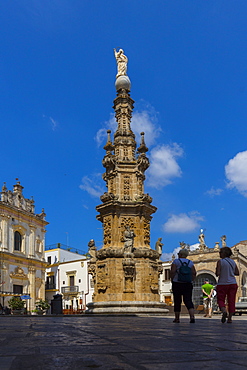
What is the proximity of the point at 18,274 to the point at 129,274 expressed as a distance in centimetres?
2943

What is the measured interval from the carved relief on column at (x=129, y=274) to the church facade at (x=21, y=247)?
86.6 ft

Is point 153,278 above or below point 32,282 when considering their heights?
above

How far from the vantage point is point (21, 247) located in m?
47.4

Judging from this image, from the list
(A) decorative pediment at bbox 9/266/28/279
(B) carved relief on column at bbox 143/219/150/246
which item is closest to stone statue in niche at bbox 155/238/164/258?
(B) carved relief on column at bbox 143/219/150/246

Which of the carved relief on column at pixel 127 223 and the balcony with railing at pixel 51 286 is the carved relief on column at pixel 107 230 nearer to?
the carved relief on column at pixel 127 223

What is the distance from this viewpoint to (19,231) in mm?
47406

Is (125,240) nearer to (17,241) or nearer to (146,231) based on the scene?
(146,231)

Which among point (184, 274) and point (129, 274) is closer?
point (184, 274)

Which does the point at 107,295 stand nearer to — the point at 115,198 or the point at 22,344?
the point at 115,198

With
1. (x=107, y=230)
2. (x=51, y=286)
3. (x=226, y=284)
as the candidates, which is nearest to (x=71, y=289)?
(x=51, y=286)

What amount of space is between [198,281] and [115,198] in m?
33.5

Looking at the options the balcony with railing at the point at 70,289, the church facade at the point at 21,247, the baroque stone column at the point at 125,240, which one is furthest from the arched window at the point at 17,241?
the baroque stone column at the point at 125,240

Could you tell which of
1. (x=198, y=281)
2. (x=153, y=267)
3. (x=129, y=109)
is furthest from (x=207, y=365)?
(x=198, y=281)

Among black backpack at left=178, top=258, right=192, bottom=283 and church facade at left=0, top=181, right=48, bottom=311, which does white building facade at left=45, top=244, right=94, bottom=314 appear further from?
black backpack at left=178, top=258, right=192, bottom=283
